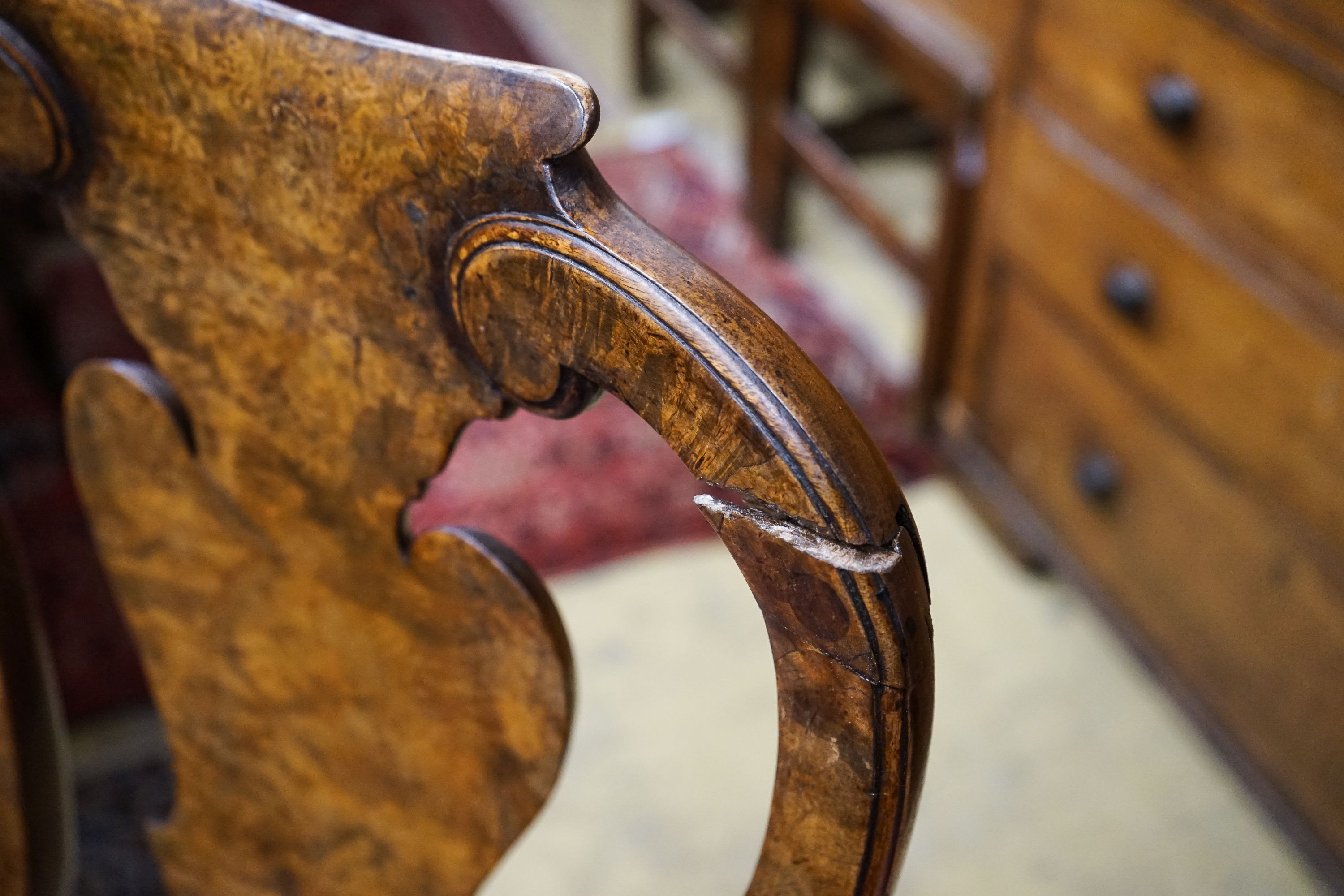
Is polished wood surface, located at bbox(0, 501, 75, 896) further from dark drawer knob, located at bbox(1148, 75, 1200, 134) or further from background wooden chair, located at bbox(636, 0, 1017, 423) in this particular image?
background wooden chair, located at bbox(636, 0, 1017, 423)

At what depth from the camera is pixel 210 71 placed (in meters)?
0.37

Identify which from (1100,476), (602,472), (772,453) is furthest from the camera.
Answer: (602,472)

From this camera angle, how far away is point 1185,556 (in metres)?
1.27

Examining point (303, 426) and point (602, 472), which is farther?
point (602, 472)

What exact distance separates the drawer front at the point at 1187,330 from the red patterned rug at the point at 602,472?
0.41m

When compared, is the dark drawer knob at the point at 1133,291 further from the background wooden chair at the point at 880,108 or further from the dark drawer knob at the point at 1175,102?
the background wooden chair at the point at 880,108

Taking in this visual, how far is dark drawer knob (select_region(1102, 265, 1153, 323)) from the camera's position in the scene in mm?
1212

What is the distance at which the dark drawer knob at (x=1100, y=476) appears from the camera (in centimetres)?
135

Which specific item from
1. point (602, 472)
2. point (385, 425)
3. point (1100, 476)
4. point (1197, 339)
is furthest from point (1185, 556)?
point (385, 425)

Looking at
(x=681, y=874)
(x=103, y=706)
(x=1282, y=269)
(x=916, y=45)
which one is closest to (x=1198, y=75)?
(x=1282, y=269)

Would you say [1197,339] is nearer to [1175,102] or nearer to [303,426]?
[1175,102]

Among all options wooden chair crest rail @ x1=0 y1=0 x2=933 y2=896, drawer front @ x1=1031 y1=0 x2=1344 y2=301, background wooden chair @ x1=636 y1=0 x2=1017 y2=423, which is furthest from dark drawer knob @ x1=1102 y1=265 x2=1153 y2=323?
wooden chair crest rail @ x1=0 y1=0 x2=933 y2=896

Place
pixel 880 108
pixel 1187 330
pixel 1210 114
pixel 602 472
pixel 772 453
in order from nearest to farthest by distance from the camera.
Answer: pixel 772 453 < pixel 1210 114 < pixel 1187 330 < pixel 602 472 < pixel 880 108

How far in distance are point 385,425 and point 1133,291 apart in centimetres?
99
